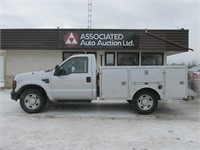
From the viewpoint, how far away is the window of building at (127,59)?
1584cm

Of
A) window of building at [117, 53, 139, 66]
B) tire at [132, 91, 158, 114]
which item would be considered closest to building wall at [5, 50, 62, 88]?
window of building at [117, 53, 139, 66]

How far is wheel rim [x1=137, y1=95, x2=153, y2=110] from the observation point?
26.3 feet

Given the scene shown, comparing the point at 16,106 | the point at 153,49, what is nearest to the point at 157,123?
the point at 16,106

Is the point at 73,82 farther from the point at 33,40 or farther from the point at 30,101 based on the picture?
the point at 33,40

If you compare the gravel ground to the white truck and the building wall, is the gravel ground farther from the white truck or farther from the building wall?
the building wall

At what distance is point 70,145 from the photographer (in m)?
4.91

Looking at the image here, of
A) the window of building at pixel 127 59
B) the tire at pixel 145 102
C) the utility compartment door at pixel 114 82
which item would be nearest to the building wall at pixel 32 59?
the window of building at pixel 127 59

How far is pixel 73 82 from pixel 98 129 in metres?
2.42

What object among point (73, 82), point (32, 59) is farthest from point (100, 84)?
point (32, 59)

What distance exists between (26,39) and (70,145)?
455 inches

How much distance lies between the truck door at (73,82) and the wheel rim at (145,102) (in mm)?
1791

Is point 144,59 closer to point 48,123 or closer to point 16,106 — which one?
point 16,106

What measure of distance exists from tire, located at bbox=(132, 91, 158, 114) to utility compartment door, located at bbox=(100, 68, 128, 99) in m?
0.46

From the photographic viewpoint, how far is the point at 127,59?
1589 cm
